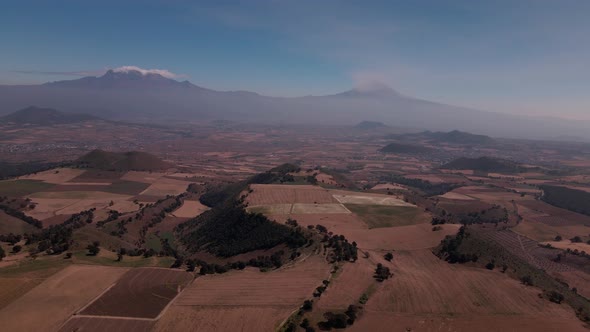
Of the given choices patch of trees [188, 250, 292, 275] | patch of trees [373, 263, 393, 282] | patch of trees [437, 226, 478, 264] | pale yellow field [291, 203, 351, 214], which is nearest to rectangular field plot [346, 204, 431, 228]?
pale yellow field [291, 203, 351, 214]

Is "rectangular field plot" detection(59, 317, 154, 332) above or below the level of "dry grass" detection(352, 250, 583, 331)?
below

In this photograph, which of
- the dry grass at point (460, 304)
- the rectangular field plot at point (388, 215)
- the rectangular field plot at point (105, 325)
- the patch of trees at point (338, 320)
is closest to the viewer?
the rectangular field plot at point (105, 325)

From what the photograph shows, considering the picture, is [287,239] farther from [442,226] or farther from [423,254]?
[442,226]

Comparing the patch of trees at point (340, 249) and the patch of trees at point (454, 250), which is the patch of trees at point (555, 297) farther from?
the patch of trees at point (340, 249)

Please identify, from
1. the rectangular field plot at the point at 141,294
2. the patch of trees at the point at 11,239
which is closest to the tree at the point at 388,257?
the rectangular field plot at the point at 141,294

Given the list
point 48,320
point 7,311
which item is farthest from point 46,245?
point 48,320

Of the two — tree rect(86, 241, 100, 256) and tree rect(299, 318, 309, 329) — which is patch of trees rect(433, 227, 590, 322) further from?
tree rect(86, 241, 100, 256)
